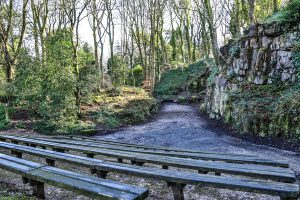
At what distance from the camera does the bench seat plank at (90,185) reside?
7.40 feet

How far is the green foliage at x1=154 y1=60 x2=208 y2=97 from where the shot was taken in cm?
2512

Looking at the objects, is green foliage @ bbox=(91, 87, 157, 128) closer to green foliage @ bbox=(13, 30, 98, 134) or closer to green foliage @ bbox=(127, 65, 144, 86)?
green foliage @ bbox=(13, 30, 98, 134)

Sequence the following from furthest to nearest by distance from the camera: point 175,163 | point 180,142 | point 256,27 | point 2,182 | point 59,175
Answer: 1. point 256,27
2. point 180,142
3. point 2,182
4. point 175,163
5. point 59,175

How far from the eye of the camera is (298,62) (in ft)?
29.3

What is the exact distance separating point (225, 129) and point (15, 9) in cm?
1498

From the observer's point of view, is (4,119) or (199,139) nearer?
(199,139)

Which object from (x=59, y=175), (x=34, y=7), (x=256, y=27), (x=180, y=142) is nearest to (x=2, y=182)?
(x=59, y=175)

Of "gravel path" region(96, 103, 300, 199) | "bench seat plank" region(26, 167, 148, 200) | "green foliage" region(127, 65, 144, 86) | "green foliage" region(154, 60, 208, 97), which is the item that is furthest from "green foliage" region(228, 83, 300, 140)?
"green foliage" region(127, 65, 144, 86)

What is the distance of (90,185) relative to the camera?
2.49 metres

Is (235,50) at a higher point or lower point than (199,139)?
higher

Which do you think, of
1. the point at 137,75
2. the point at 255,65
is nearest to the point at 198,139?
the point at 255,65

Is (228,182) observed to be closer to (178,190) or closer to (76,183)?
(178,190)

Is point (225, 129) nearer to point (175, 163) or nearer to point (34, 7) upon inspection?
point (175, 163)

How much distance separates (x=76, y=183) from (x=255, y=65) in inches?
397
